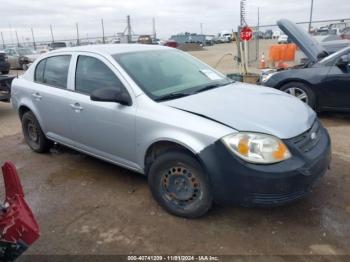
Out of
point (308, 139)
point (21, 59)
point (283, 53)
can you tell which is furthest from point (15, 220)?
point (21, 59)

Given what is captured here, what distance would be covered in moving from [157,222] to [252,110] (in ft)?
4.49

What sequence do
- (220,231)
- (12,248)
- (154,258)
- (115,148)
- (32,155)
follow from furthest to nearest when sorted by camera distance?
1. (32,155)
2. (115,148)
3. (220,231)
4. (154,258)
5. (12,248)

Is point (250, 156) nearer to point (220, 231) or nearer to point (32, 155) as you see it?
point (220, 231)

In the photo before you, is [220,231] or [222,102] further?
[222,102]

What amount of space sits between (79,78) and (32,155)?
186 cm

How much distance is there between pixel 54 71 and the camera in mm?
4652

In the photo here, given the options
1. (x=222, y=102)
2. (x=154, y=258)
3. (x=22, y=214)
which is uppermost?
(x=222, y=102)

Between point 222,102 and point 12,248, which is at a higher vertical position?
point 222,102

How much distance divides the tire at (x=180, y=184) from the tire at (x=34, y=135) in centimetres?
239

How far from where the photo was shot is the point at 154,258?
9.23 ft

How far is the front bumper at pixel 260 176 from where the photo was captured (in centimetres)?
280

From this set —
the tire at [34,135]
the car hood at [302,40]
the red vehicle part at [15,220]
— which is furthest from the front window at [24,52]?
the red vehicle part at [15,220]

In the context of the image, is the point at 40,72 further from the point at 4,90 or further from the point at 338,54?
the point at 338,54

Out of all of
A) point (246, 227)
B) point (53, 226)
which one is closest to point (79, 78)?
point (53, 226)
